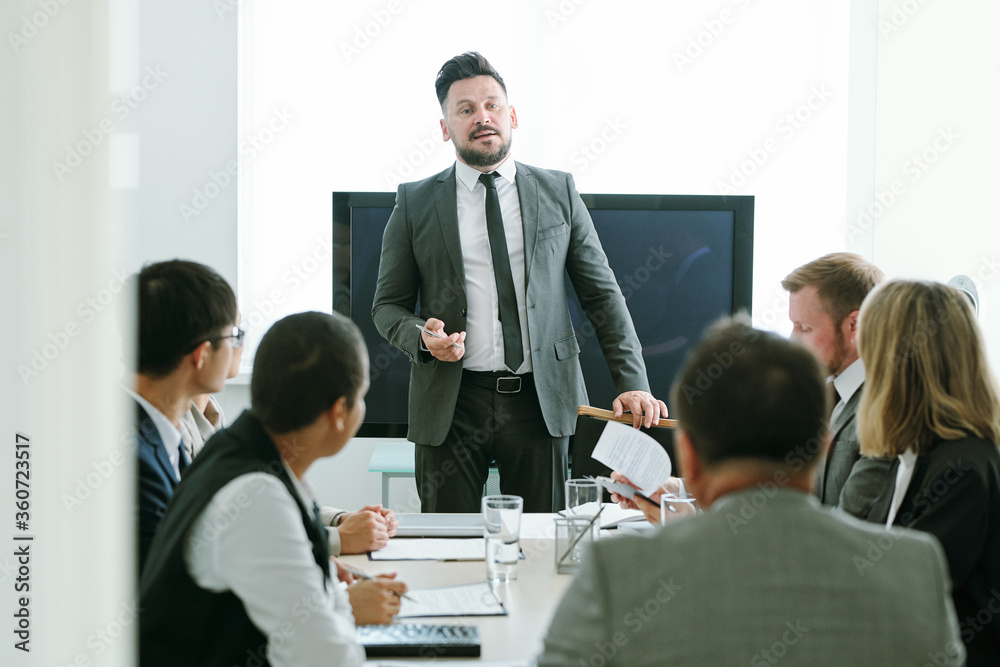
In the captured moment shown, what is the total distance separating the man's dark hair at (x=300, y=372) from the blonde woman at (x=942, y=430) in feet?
3.11

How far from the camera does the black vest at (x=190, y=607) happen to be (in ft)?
3.87

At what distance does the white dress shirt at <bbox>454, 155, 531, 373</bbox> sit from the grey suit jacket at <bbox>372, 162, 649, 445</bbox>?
4 centimetres

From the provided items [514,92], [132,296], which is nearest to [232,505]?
[132,296]

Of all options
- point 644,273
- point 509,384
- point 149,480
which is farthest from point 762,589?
point 644,273

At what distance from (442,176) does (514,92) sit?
108cm

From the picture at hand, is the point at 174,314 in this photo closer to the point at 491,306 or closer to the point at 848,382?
the point at 491,306

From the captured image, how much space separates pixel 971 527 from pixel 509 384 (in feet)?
5.00

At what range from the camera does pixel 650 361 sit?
321 cm

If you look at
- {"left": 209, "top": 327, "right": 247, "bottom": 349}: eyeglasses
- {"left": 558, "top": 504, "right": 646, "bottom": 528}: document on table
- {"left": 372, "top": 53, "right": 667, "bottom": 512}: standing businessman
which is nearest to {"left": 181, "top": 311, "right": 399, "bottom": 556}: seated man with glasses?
{"left": 209, "top": 327, "right": 247, "bottom": 349}: eyeglasses

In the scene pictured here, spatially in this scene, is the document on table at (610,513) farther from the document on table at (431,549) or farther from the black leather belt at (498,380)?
the black leather belt at (498,380)

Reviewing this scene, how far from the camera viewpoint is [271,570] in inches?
44.5

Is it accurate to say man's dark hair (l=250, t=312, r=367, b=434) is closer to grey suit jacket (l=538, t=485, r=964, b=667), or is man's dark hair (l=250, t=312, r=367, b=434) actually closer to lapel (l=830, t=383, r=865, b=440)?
grey suit jacket (l=538, t=485, r=964, b=667)

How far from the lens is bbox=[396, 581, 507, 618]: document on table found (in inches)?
54.6

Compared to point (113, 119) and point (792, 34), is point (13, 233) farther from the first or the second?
point (792, 34)
